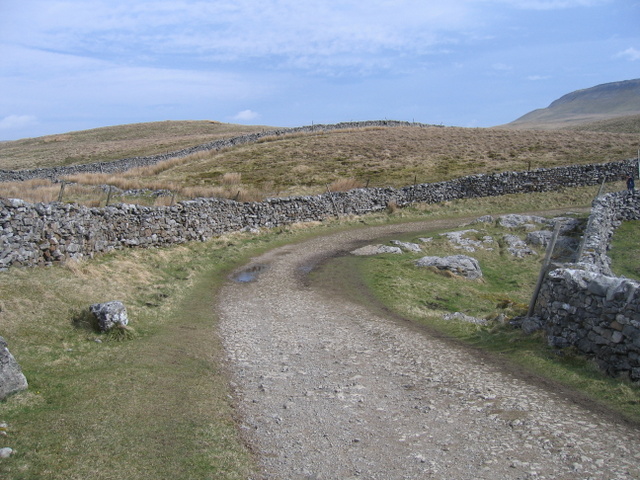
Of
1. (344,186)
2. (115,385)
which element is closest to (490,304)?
(115,385)

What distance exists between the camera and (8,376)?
27.5 ft

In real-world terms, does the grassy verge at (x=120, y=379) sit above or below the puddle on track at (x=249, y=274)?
above

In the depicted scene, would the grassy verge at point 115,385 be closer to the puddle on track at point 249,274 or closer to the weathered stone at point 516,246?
the puddle on track at point 249,274

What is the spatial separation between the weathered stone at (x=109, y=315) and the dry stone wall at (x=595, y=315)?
9832 mm

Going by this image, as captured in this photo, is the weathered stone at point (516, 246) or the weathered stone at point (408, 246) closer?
the weathered stone at point (408, 246)

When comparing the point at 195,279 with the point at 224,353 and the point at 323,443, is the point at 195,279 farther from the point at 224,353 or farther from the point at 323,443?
the point at 323,443

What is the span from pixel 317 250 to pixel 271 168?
3549cm

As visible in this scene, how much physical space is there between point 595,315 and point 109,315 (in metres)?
10.6

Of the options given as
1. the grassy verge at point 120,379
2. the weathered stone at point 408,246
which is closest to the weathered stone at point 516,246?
the weathered stone at point 408,246

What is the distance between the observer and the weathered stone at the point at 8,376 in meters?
8.30

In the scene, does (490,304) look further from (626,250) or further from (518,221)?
(518,221)

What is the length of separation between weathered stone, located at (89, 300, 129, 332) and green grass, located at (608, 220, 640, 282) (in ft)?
61.1

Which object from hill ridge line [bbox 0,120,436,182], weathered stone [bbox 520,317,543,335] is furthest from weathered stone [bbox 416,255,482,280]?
hill ridge line [bbox 0,120,436,182]

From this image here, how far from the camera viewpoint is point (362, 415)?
8672 millimetres
